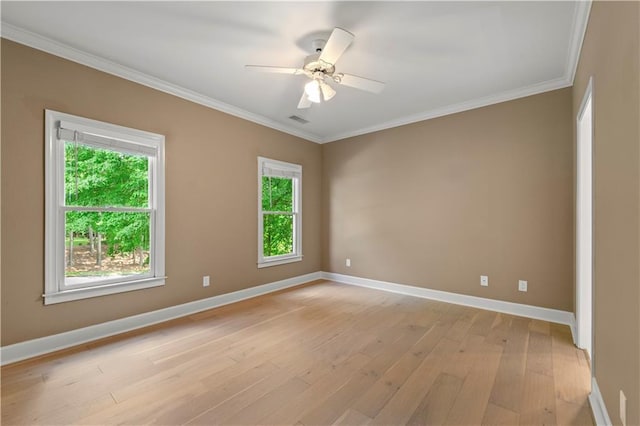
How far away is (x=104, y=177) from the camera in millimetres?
2943

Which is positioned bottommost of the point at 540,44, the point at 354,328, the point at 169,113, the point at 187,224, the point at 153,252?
the point at 354,328

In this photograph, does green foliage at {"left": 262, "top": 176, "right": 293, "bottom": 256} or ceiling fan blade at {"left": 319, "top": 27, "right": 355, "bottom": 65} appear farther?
green foliage at {"left": 262, "top": 176, "right": 293, "bottom": 256}

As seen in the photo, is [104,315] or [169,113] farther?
[169,113]

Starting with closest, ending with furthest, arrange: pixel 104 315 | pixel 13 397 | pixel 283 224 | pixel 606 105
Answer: pixel 606 105 → pixel 13 397 → pixel 104 315 → pixel 283 224

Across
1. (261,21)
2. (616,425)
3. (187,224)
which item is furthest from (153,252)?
(616,425)

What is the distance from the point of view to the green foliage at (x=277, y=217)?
457 centimetres

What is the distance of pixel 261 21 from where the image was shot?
2254 mm

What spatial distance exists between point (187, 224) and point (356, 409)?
278 cm

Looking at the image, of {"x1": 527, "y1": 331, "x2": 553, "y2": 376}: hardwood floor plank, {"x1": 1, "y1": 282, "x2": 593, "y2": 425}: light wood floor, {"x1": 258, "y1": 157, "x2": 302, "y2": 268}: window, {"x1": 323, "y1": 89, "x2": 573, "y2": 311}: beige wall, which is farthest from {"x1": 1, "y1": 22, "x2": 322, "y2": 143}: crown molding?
{"x1": 527, "y1": 331, "x2": 553, "y2": 376}: hardwood floor plank

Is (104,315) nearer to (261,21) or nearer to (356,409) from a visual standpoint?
(356,409)

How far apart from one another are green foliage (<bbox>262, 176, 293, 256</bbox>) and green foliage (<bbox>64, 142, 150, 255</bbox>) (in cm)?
173

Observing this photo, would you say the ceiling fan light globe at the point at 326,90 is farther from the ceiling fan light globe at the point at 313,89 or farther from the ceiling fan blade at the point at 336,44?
the ceiling fan blade at the point at 336,44

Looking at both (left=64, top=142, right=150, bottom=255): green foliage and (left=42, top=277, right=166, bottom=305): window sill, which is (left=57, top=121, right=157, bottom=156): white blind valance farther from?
(left=42, top=277, right=166, bottom=305): window sill

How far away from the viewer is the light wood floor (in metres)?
1.74
